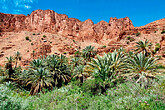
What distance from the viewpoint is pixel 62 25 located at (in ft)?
275

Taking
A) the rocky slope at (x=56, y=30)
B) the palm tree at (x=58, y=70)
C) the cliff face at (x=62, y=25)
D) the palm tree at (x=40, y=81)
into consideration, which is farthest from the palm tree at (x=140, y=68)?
the cliff face at (x=62, y=25)

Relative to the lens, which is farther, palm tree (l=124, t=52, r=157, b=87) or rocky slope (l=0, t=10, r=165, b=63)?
rocky slope (l=0, t=10, r=165, b=63)

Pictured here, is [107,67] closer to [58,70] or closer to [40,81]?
[58,70]

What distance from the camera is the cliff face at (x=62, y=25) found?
263 feet

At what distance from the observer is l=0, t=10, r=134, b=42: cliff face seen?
263 feet

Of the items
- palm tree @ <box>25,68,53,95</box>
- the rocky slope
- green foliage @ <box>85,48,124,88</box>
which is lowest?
palm tree @ <box>25,68,53,95</box>

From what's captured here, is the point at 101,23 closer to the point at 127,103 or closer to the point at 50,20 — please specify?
the point at 50,20

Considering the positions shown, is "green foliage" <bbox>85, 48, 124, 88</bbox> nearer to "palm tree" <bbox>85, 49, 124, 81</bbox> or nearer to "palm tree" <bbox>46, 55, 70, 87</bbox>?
"palm tree" <bbox>85, 49, 124, 81</bbox>

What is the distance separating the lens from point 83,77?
2464 centimetres

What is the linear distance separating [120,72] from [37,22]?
78586mm

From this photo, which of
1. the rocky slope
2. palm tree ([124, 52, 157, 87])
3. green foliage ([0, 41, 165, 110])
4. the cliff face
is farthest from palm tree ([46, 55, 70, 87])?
the cliff face

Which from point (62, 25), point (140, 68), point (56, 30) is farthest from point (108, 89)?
point (62, 25)

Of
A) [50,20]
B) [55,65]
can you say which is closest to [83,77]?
[55,65]

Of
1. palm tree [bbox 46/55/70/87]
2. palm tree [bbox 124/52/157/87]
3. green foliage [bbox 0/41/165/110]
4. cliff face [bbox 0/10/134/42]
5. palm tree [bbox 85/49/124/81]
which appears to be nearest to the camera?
green foliage [bbox 0/41/165/110]
